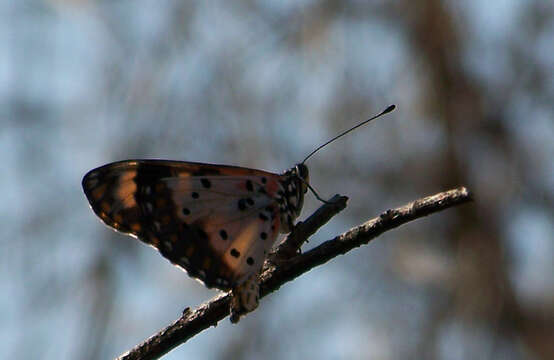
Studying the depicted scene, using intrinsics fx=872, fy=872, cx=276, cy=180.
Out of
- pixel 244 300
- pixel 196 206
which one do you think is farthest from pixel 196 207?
pixel 244 300

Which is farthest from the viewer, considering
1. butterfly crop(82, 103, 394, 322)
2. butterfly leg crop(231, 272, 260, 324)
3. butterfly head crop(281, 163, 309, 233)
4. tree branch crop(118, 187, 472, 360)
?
butterfly head crop(281, 163, 309, 233)

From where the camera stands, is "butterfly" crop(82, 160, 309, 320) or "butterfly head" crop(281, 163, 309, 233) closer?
"butterfly" crop(82, 160, 309, 320)

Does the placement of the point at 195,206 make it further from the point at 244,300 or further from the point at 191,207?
the point at 244,300

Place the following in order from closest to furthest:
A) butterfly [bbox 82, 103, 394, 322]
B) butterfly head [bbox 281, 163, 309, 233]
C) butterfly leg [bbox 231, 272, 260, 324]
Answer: butterfly leg [bbox 231, 272, 260, 324] → butterfly [bbox 82, 103, 394, 322] → butterfly head [bbox 281, 163, 309, 233]

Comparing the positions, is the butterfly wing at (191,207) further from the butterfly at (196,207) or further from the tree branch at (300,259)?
the tree branch at (300,259)

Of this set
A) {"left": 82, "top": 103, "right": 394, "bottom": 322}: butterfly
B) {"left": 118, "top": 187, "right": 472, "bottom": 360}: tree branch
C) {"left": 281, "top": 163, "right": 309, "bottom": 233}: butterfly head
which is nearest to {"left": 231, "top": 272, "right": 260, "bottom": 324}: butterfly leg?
{"left": 118, "top": 187, "right": 472, "bottom": 360}: tree branch

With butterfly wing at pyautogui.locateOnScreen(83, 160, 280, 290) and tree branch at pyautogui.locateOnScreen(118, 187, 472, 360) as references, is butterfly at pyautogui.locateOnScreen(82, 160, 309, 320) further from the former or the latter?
tree branch at pyautogui.locateOnScreen(118, 187, 472, 360)

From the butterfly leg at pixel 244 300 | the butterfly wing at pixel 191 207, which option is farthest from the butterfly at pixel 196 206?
the butterfly leg at pixel 244 300
